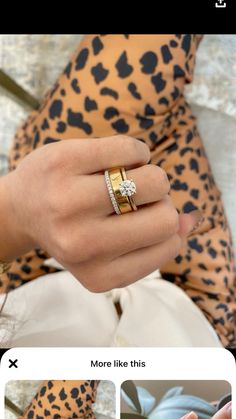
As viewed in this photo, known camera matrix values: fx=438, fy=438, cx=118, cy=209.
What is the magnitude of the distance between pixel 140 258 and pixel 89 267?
43 mm

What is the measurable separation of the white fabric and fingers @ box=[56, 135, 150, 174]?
18 centimetres

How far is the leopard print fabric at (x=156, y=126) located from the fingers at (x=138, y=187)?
112 millimetres

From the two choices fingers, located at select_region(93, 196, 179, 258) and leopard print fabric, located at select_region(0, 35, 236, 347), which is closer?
fingers, located at select_region(93, 196, 179, 258)

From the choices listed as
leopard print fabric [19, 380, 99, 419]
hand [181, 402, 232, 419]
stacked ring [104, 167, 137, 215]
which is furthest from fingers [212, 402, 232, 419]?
stacked ring [104, 167, 137, 215]

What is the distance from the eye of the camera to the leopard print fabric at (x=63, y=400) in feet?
1.30

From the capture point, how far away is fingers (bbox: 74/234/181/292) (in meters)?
0.36

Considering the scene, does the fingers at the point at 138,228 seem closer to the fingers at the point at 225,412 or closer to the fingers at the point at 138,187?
the fingers at the point at 138,187

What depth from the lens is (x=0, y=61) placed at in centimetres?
53

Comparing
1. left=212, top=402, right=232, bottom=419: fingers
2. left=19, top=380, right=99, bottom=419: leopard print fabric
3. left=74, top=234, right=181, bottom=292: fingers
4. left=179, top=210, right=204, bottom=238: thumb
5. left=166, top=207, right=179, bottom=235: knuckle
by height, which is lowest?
left=212, top=402, right=232, bottom=419: fingers

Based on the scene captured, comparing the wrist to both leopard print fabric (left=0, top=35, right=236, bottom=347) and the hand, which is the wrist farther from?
the hand

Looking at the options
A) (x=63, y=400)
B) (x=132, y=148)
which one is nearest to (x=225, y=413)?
(x=63, y=400)

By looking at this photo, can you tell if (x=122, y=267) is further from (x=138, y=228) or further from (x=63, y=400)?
(x=63, y=400)

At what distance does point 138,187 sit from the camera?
0.33 m

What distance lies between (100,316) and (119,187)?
209 millimetres
